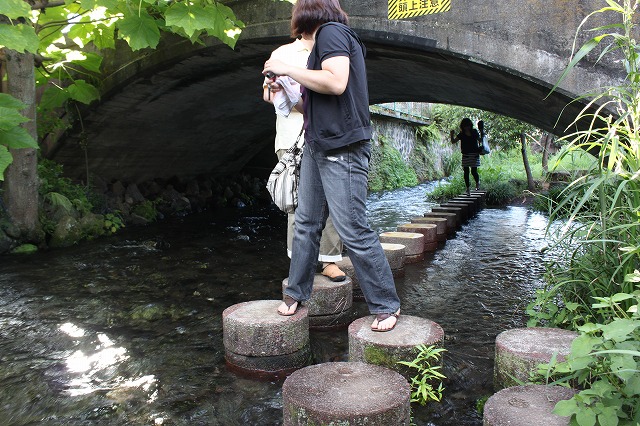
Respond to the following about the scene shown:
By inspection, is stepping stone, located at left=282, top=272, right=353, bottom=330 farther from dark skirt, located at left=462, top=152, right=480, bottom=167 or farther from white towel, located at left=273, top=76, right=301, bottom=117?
dark skirt, located at left=462, top=152, right=480, bottom=167

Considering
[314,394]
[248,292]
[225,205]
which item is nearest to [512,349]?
[314,394]

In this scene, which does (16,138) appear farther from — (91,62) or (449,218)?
(449,218)

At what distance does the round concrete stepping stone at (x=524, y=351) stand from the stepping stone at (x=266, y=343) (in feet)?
3.52

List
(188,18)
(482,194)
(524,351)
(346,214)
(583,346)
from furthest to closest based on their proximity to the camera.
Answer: (482,194), (188,18), (346,214), (524,351), (583,346)

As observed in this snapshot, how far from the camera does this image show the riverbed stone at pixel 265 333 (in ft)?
9.57

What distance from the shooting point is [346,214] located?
108 inches

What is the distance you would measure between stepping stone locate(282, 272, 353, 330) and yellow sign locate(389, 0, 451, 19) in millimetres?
3387

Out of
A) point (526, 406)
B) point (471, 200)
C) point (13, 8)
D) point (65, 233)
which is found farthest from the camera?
point (471, 200)

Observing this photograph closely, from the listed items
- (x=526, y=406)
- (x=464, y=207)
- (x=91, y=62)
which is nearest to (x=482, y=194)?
(x=464, y=207)

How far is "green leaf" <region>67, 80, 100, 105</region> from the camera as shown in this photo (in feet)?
27.3

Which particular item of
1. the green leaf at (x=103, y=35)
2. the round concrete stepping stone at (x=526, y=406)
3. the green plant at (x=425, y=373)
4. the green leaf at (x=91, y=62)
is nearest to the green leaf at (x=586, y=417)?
the round concrete stepping stone at (x=526, y=406)

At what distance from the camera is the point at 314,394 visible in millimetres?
2148

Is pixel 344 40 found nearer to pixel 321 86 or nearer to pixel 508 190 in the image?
pixel 321 86

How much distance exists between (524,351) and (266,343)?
4.38ft
